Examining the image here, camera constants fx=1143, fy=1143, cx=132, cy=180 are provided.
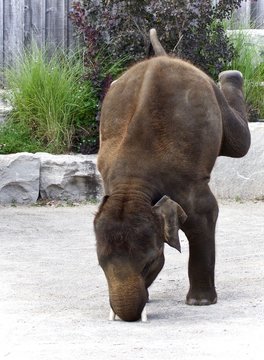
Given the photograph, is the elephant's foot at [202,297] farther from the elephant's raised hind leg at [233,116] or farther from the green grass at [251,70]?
the green grass at [251,70]

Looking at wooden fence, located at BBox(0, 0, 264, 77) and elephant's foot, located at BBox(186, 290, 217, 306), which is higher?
elephant's foot, located at BBox(186, 290, 217, 306)

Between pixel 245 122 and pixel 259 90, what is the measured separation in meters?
6.03

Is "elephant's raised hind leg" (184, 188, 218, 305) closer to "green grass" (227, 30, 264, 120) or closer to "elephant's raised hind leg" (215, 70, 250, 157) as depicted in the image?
"elephant's raised hind leg" (215, 70, 250, 157)

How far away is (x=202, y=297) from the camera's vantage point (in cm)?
790

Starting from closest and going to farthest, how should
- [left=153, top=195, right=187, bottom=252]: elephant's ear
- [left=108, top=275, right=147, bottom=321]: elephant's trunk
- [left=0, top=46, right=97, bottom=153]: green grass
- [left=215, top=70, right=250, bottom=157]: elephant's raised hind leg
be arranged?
[left=108, top=275, right=147, bottom=321]: elephant's trunk < [left=153, top=195, right=187, bottom=252]: elephant's ear < [left=215, top=70, right=250, bottom=157]: elephant's raised hind leg < [left=0, top=46, right=97, bottom=153]: green grass

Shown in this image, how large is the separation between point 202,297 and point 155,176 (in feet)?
3.49

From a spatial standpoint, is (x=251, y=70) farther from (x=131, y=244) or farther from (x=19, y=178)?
(x=131, y=244)

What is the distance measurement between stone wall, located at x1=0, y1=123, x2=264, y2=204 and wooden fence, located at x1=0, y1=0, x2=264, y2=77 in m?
2.71

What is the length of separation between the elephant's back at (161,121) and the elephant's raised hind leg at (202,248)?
0.83 feet

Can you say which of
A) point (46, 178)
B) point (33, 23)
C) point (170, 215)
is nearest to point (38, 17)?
point (33, 23)

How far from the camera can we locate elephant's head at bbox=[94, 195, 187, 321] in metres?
7.02

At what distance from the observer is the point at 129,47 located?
14.1 meters

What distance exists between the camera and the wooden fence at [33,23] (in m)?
15.6

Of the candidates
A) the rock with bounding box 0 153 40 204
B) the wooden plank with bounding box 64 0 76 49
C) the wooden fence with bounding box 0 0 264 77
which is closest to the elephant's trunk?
the rock with bounding box 0 153 40 204
